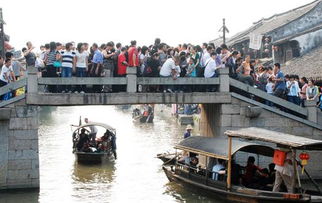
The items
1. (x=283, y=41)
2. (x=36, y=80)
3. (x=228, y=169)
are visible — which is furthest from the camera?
(x=283, y=41)

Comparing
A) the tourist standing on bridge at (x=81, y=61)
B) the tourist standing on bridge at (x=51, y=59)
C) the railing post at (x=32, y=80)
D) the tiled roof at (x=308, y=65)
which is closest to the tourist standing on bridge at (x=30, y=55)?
the tourist standing on bridge at (x=51, y=59)

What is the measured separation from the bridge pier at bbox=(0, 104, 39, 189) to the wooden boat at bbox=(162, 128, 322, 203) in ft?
15.0

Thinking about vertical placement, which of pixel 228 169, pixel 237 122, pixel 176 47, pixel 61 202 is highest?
pixel 176 47

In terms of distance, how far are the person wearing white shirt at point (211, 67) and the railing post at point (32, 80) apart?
5.42 m

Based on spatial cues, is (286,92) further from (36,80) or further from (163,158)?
(36,80)

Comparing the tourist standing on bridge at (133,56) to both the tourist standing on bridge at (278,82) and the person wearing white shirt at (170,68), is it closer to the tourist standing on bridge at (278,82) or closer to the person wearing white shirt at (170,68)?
the person wearing white shirt at (170,68)

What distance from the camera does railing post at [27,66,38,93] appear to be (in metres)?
16.2

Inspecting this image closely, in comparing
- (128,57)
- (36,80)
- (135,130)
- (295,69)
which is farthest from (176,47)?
(135,130)

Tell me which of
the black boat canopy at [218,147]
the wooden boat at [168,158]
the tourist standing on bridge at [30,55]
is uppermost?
the tourist standing on bridge at [30,55]

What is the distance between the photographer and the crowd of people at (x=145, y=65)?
1683 centimetres

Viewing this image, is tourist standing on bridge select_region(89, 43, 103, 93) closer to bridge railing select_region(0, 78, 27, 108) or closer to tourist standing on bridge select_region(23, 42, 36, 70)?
tourist standing on bridge select_region(23, 42, 36, 70)

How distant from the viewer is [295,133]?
18.2 m

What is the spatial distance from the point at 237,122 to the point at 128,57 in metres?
4.11

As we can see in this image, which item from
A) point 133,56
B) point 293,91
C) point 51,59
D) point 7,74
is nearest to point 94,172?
point 133,56
